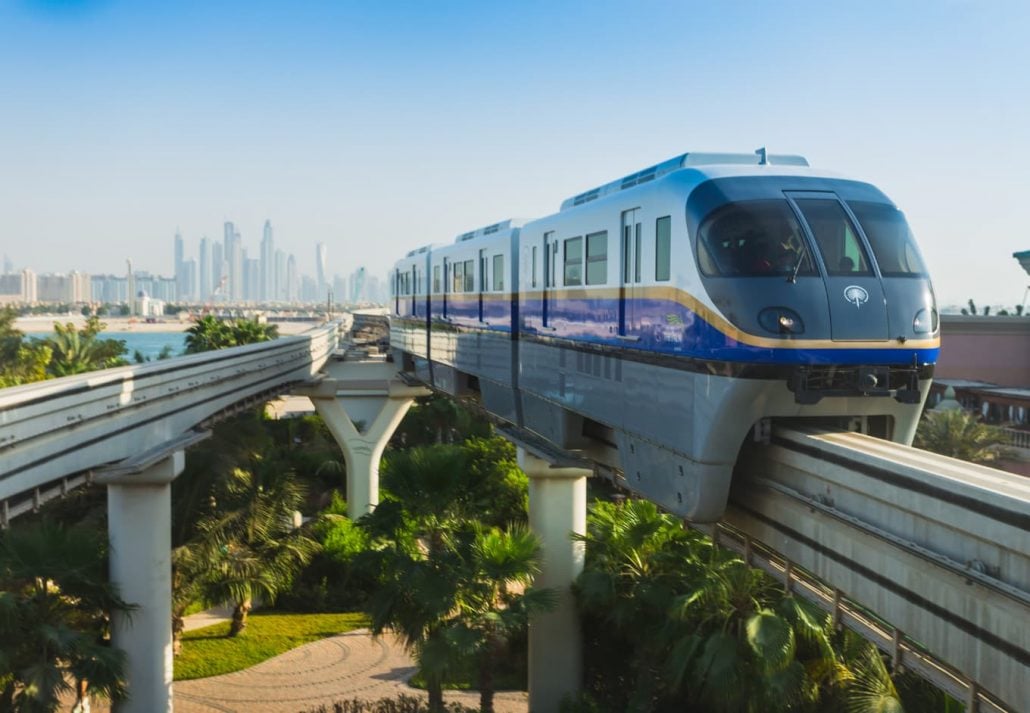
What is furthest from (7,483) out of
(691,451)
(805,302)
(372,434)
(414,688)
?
(372,434)

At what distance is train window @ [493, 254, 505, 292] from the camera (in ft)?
56.6

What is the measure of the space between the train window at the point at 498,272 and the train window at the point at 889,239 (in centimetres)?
871

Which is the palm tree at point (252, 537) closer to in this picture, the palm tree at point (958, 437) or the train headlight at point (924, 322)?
the train headlight at point (924, 322)

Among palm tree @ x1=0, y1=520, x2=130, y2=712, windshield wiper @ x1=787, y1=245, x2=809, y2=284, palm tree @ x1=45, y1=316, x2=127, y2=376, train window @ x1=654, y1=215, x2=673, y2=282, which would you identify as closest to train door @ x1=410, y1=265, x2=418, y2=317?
palm tree @ x1=45, y1=316, x2=127, y2=376

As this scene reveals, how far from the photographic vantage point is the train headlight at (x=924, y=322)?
872cm

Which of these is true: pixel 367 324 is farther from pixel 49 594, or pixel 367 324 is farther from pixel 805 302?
pixel 805 302

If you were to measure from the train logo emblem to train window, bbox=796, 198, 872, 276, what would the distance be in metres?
0.14

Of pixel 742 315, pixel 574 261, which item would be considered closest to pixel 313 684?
pixel 574 261

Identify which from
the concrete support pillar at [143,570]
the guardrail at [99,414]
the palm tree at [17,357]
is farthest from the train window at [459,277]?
the palm tree at [17,357]

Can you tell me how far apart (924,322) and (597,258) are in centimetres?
423

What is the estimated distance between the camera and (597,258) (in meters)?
12.0

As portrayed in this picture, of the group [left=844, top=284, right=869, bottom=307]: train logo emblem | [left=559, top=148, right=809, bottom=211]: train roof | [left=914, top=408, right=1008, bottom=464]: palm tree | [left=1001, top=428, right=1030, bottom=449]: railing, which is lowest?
[left=1001, top=428, right=1030, bottom=449]: railing

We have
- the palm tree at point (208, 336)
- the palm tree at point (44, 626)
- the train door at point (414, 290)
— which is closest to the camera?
the palm tree at point (44, 626)

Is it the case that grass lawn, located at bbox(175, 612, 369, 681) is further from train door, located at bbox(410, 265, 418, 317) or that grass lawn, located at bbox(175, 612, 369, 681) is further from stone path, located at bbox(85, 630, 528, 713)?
train door, located at bbox(410, 265, 418, 317)
